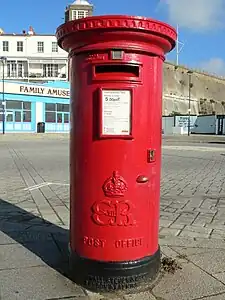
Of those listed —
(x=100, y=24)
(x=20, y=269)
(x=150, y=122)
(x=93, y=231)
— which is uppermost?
(x=100, y=24)

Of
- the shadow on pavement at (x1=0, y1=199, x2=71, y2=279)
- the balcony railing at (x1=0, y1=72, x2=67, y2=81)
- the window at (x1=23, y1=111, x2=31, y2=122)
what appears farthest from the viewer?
the balcony railing at (x1=0, y1=72, x2=67, y2=81)

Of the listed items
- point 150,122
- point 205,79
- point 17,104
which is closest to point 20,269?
Result: point 150,122

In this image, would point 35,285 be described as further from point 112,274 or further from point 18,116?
point 18,116

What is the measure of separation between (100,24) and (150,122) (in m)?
0.95

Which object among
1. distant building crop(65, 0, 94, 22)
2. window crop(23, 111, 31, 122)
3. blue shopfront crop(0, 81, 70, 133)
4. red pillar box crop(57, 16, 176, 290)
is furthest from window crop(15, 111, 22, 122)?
red pillar box crop(57, 16, 176, 290)

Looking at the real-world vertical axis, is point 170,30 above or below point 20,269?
above

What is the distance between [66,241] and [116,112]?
2.19 m

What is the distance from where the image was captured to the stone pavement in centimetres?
345

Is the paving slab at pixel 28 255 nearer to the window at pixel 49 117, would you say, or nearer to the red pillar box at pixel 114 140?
the red pillar box at pixel 114 140

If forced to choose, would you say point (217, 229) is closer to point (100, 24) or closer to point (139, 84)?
point (139, 84)

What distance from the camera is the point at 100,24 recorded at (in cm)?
324

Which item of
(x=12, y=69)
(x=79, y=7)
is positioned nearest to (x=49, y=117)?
(x=12, y=69)

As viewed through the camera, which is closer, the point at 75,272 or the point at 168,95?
the point at 75,272

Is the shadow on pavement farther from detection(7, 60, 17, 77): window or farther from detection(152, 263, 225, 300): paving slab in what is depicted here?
detection(7, 60, 17, 77): window
